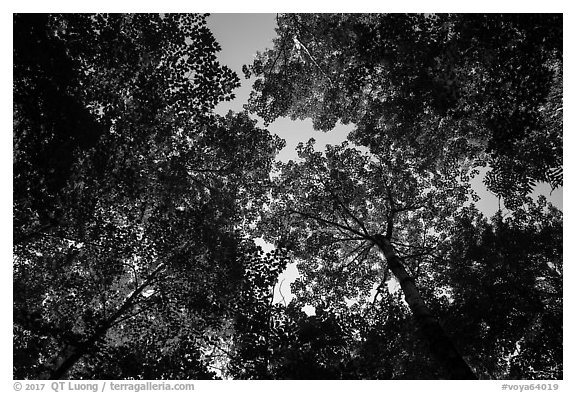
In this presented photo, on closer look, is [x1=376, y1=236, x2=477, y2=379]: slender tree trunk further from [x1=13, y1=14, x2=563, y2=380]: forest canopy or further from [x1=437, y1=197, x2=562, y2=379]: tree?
[x1=437, y1=197, x2=562, y2=379]: tree

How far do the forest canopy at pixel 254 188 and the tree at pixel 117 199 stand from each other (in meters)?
0.04

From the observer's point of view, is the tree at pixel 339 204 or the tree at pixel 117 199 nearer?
the tree at pixel 117 199

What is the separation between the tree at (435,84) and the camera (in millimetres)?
5648

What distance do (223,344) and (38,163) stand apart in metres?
6.27

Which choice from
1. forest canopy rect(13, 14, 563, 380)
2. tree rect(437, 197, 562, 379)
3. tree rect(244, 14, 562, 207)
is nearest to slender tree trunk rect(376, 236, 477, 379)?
forest canopy rect(13, 14, 563, 380)

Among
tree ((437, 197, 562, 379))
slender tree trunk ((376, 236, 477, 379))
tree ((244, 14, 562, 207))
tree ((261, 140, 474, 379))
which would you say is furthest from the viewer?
tree ((261, 140, 474, 379))

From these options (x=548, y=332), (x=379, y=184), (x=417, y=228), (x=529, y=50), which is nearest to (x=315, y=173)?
(x=379, y=184)

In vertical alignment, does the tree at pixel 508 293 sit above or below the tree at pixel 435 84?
below

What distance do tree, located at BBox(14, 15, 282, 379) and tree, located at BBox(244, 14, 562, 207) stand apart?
9.22 feet

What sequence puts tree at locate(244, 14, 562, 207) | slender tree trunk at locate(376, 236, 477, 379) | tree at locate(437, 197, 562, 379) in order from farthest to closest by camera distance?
1. tree at locate(437, 197, 562, 379)
2. tree at locate(244, 14, 562, 207)
3. slender tree trunk at locate(376, 236, 477, 379)

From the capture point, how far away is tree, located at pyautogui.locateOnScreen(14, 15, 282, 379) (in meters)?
5.68

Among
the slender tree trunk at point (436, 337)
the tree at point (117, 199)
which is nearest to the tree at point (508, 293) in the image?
the slender tree trunk at point (436, 337)

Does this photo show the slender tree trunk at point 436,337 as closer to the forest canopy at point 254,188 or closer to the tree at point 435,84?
the forest canopy at point 254,188

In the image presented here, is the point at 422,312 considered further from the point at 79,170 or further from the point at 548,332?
the point at 79,170
